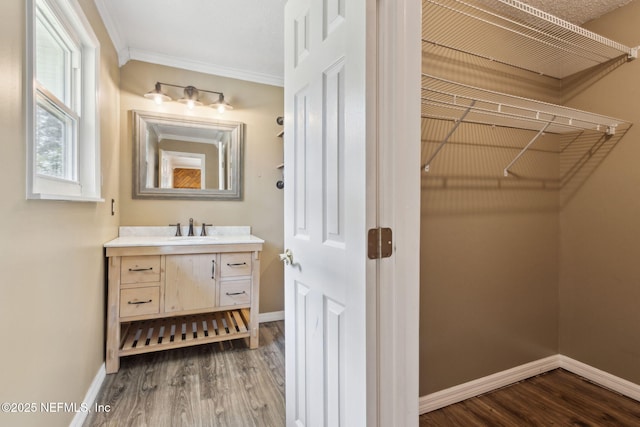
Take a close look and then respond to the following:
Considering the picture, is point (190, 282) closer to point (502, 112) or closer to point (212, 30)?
point (212, 30)

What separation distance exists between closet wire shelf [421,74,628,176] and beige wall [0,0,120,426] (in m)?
1.60

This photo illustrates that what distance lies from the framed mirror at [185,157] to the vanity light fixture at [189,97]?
0.13 m

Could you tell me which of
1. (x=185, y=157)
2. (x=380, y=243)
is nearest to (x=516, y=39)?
(x=380, y=243)

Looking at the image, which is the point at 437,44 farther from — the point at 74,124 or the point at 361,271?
the point at 74,124

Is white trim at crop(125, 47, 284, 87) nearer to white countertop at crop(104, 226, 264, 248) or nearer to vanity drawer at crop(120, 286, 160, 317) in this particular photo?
white countertop at crop(104, 226, 264, 248)

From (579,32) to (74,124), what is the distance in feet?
8.98

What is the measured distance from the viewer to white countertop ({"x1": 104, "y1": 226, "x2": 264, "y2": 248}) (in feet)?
7.16

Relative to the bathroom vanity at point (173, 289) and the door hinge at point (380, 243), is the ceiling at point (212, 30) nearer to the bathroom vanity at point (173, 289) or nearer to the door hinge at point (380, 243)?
the bathroom vanity at point (173, 289)

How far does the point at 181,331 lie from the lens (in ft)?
8.01

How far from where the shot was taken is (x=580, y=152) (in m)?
2.01

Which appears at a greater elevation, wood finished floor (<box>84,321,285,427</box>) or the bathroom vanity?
the bathroom vanity

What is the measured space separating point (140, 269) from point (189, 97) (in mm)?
1504

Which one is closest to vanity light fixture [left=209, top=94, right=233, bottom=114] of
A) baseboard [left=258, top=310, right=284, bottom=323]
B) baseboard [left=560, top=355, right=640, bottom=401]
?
baseboard [left=258, top=310, right=284, bottom=323]

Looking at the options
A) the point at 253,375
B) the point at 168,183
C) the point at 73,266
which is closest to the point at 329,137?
the point at 73,266
